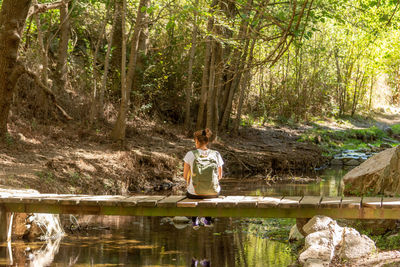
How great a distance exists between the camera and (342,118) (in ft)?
107

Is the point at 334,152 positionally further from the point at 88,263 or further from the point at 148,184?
the point at 88,263

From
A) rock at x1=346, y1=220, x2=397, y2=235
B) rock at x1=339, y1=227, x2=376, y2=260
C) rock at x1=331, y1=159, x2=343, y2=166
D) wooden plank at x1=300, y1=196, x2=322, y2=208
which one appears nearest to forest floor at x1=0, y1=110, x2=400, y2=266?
rock at x1=339, y1=227, x2=376, y2=260

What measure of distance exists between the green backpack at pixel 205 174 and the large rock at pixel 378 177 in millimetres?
2977

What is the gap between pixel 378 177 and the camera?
389 inches

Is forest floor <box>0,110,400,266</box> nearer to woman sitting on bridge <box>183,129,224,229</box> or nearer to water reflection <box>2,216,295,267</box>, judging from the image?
water reflection <box>2,216,295,267</box>

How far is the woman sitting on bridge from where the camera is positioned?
838 centimetres

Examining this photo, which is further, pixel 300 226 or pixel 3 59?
pixel 3 59

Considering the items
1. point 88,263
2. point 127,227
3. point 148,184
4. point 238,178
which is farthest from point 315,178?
point 88,263

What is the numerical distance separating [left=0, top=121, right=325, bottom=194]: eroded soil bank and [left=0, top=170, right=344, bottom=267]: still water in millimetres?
1916

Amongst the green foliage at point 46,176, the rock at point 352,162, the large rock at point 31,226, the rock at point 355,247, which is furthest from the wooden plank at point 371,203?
the rock at point 352,162

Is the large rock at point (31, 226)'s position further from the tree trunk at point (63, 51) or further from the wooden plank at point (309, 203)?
the tree trunk at point (63, 51)

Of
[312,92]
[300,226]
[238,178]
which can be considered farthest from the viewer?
[312,92]

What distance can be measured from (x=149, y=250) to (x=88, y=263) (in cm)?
130

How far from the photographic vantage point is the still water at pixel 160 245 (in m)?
8.70
